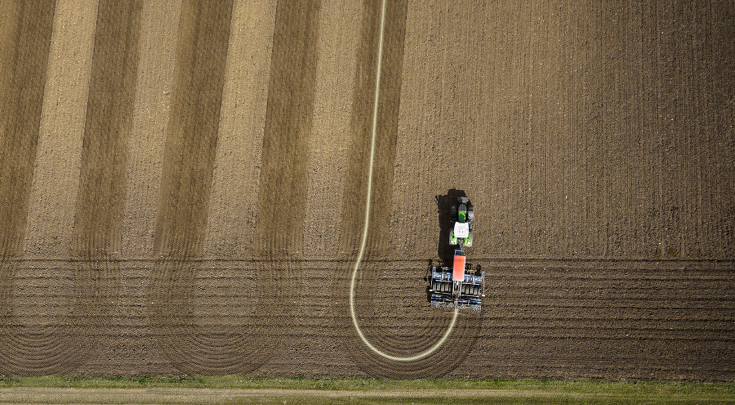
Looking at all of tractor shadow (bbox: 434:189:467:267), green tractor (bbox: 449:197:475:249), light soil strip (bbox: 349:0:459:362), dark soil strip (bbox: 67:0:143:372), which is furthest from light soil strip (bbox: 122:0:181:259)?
green tractor (bbox: 449:197:475:249)

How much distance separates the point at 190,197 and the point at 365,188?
5.44 m

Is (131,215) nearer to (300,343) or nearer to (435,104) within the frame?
(300,343)

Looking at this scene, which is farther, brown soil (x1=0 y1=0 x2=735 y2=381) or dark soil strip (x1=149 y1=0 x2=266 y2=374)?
dark soil strip (x1=149 y1=0 x2=266 y2=374)

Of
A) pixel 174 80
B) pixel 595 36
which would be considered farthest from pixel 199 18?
pixel 595 36

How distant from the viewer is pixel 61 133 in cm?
1320

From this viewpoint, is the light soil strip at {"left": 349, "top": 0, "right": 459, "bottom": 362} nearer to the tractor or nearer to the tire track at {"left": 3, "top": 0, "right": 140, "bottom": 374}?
the tractor

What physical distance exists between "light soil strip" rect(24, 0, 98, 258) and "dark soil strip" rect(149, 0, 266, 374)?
2.97 metres

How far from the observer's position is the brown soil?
11.9 m

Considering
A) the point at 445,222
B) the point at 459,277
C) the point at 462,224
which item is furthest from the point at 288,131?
the point at 459,277

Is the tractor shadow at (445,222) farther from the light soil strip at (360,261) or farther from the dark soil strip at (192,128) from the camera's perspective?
the dark soil strip at (192,128)

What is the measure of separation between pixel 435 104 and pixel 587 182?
5109 millimetres

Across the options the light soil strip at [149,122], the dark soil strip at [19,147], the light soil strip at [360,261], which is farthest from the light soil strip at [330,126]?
the dark soil strip at [19,147]

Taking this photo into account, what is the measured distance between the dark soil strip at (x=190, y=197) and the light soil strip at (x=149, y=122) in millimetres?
262

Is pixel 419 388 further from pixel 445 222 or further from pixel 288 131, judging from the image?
pixel 288 131
